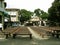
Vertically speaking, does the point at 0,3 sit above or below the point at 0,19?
above

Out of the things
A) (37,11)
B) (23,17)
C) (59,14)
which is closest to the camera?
(59,14)

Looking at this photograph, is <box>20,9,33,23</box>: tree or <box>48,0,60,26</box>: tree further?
<box>20,9,33,23</box>: tree

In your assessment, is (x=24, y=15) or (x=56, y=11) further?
(x=24, y=15)

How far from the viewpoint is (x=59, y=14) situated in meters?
56.4

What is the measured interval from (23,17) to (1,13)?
7623 cm

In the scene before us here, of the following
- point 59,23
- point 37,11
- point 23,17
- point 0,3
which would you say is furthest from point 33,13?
point 0,3

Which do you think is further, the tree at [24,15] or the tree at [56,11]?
the tree at [24,15]

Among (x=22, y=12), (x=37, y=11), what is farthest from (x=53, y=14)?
(x=37, y=11)

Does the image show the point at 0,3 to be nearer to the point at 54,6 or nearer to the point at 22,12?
the point at 54,6

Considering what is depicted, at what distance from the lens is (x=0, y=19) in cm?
4744

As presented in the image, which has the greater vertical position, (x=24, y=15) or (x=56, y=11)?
(x=56, y=11)

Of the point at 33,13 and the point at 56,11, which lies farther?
the point at 33,13

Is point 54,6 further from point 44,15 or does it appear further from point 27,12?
point 44,15

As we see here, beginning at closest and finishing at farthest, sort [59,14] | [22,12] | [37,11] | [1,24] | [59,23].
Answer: [1,24] → [59,14] → [59,23] → [22,12] → [37,11]
